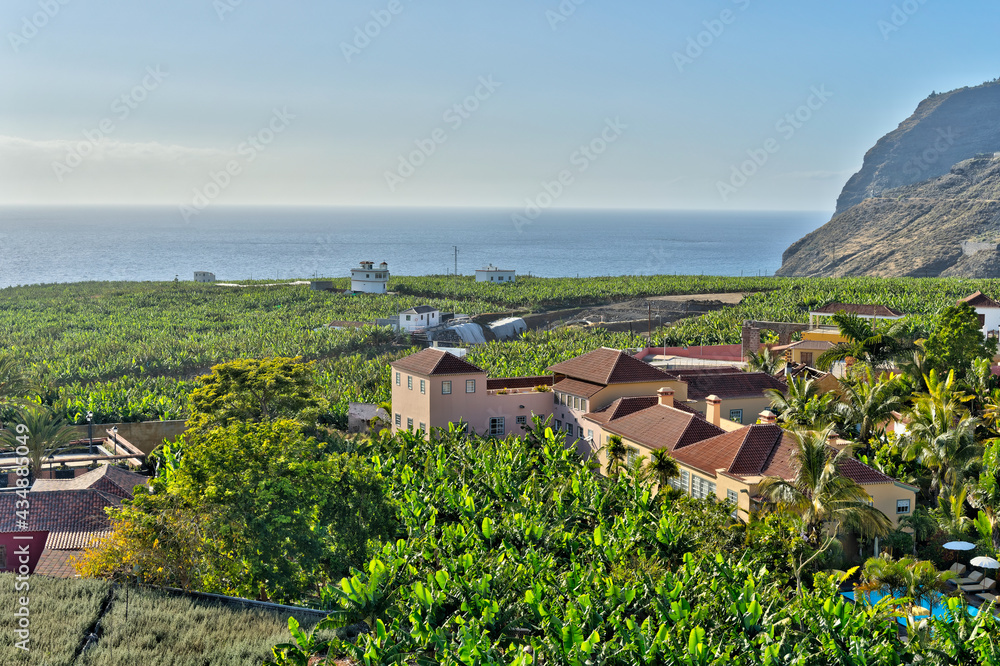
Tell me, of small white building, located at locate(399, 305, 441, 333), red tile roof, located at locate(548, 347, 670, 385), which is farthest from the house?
small white building, located at locate(399, 305, 441, 333)

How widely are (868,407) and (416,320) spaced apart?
2141 inches

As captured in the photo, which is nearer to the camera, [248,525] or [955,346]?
[248,525]

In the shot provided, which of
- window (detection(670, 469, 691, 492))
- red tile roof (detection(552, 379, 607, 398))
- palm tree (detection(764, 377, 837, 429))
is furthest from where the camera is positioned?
red tile roof (detection(552, 379, 607, 398))

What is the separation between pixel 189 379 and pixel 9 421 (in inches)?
910

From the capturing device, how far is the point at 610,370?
1551 inches

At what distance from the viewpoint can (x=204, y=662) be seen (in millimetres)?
17531

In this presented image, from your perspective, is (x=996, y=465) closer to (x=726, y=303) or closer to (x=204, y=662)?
(x=204, y=662)

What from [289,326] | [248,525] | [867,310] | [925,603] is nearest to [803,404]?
[925,603]

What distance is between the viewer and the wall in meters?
46.0

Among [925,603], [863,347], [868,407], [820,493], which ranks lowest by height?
[925,603]

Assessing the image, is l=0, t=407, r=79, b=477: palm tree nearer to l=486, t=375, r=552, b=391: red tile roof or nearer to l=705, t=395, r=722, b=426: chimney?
l=486, t=375, r=552, b=391: red tile roof

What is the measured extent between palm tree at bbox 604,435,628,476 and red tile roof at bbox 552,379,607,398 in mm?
5242

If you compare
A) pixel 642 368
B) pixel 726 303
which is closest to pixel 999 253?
pixel 726 303

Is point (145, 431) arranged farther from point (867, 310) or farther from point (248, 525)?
point (867, 310)
